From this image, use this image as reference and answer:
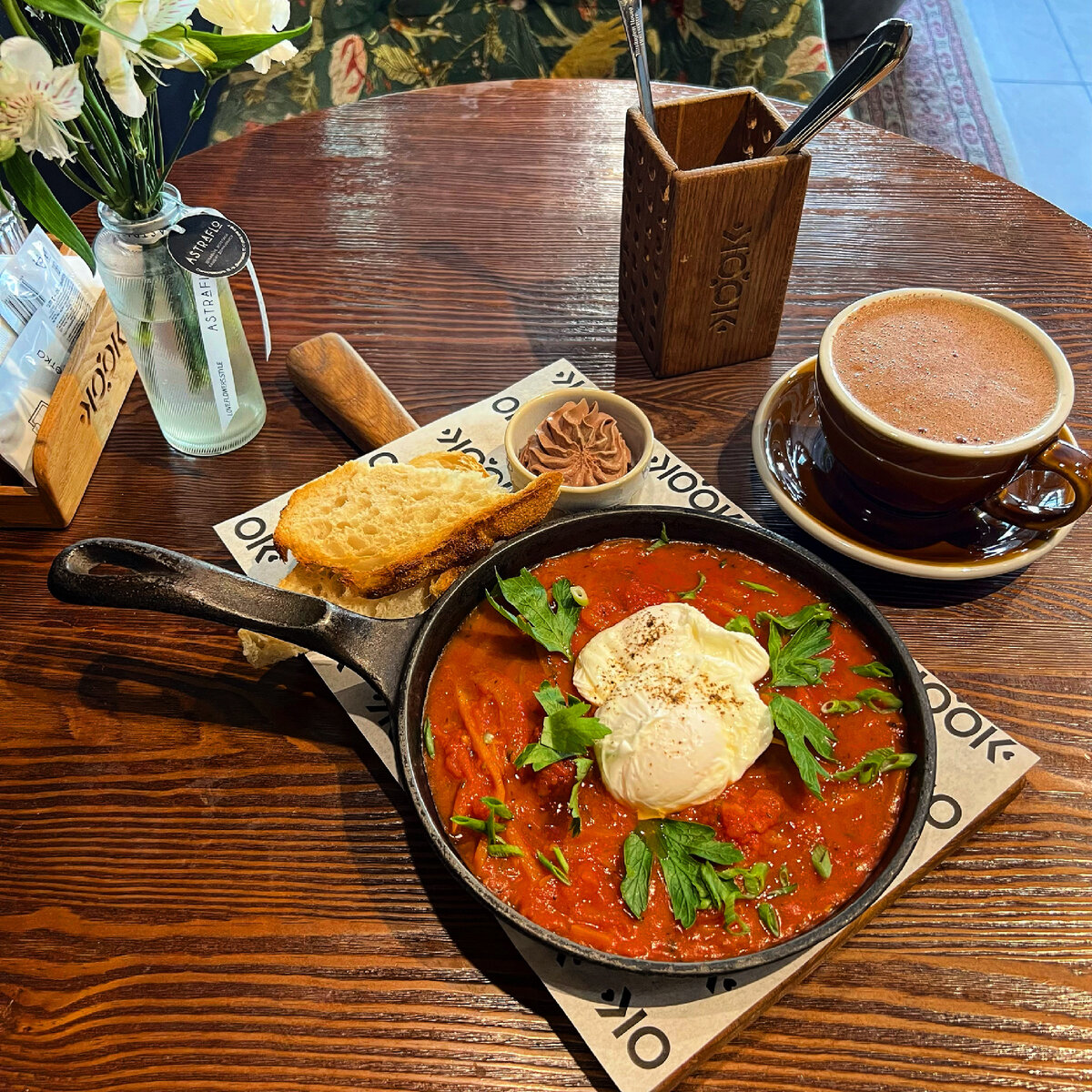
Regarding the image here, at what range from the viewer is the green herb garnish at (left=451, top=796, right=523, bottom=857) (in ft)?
4.76

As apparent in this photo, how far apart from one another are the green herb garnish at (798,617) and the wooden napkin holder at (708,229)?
0.87 meters

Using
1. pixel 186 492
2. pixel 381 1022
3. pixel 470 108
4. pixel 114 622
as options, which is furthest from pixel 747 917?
pixel 470 108

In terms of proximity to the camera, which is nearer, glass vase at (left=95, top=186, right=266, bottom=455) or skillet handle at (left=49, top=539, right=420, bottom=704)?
skillet handle at (left=49, top=539, right=420, bottom=704)

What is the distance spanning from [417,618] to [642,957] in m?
0.65

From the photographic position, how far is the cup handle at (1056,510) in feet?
6.03

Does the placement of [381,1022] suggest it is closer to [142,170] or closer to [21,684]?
[21,684]

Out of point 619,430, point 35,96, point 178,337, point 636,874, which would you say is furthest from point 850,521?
point 35,96

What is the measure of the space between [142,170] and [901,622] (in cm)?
171

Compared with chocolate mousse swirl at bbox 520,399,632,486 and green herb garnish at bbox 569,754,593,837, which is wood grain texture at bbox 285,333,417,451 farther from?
green herb garnish at bbox 569,754,593,837

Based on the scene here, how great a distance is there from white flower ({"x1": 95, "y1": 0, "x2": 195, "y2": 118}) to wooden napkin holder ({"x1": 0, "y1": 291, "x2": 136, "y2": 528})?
809 millimetres

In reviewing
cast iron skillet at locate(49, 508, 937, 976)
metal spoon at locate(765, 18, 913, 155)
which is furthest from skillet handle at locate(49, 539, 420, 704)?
metal spoon at locate(765, 18, 913, 155)

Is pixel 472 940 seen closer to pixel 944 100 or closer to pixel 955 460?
pixel 955 460

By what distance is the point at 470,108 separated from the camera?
3.13 m

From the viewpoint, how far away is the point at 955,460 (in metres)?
1.73
